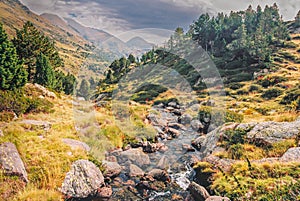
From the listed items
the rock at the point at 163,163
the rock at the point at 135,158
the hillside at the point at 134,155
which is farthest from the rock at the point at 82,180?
the rock at the point at 163,163

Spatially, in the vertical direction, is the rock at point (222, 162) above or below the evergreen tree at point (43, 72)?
below

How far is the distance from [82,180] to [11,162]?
3.10 m

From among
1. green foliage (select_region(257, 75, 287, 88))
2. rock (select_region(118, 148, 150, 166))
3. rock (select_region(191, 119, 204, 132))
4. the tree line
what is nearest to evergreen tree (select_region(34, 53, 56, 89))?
the tree line

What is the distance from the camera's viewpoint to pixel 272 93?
40.3m

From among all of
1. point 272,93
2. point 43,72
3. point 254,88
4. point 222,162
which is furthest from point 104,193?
point 254,88

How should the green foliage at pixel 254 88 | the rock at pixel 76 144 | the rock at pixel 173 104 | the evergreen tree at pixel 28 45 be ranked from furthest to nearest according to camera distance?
the rock at pixel 173 104
the green foliage at pixel 254 88
the evergreen tree at pixel 28 45
the rock at pixel 76 144

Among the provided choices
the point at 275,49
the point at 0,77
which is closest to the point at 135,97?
the point at 0,77

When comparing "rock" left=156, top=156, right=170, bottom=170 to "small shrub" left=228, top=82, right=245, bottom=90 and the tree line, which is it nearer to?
the tree line

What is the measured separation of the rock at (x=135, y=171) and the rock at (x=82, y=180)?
2.30 meters

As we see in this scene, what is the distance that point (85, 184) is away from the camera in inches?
385

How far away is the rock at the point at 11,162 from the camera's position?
8898mm

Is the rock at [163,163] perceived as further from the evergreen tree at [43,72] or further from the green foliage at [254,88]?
the green foliage at [254,88]

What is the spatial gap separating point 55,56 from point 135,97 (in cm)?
2327

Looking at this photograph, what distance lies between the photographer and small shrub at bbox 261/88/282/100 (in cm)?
3941
